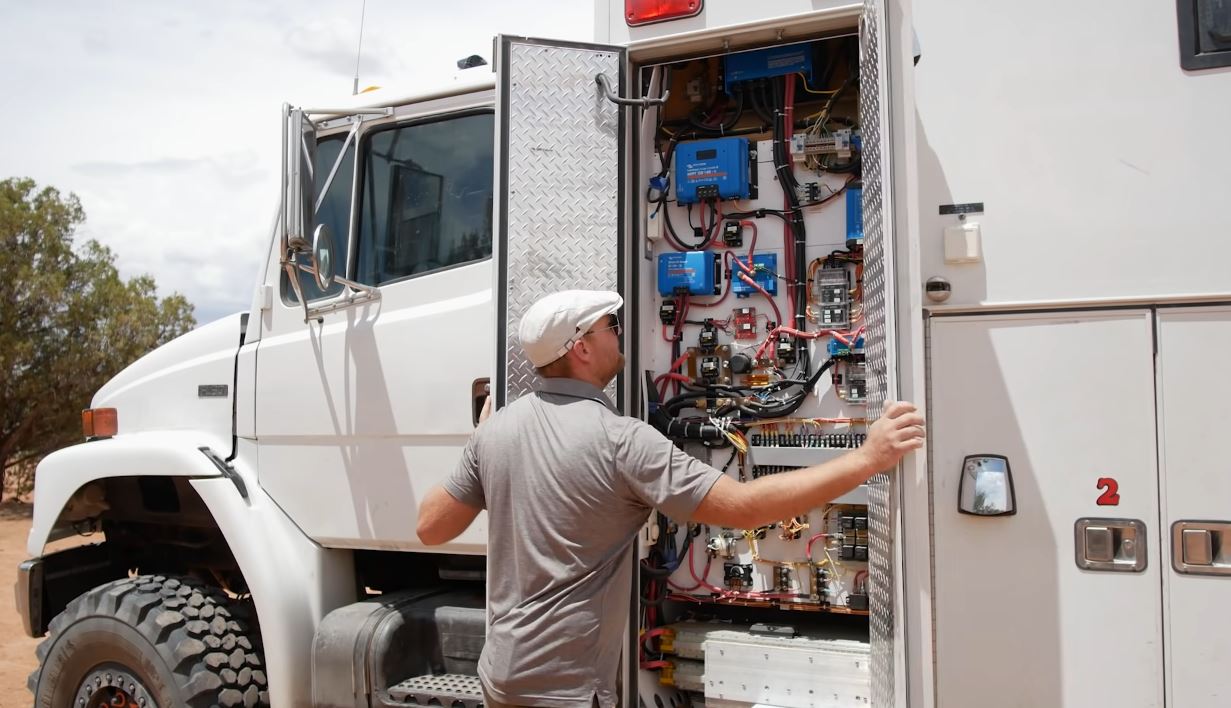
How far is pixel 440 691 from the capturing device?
3477mm

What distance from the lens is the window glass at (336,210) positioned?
3.92 m

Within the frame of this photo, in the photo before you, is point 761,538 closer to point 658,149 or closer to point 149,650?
point 658,149

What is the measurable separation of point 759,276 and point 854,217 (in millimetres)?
396

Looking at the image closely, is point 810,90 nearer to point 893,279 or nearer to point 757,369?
point 757,369

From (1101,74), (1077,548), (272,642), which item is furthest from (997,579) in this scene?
(272,642)

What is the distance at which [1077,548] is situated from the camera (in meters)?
2.66

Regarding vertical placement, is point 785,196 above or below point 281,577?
above

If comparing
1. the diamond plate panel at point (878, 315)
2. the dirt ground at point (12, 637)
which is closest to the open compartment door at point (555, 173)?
the diamond plate panel at point (878, 315)

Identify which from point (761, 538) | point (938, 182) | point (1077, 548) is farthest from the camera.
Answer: point (761, 538)

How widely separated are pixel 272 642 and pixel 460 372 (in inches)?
51.3

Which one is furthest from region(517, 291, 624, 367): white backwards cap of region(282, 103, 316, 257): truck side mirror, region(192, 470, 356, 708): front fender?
region(192, 470, 356, 708): front fender

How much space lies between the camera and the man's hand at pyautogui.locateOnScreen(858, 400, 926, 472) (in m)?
2.30

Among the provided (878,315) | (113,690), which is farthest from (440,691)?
(878,315)

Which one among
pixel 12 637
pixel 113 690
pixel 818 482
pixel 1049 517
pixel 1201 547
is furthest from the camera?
pixel 12 637
